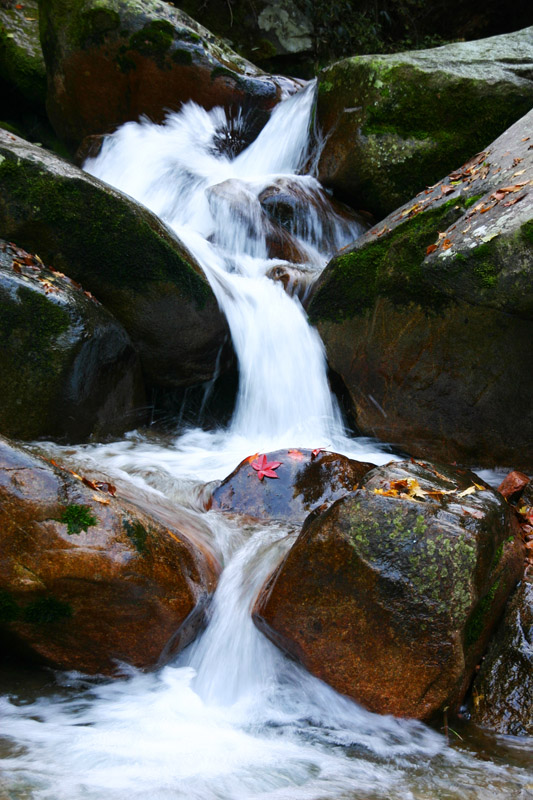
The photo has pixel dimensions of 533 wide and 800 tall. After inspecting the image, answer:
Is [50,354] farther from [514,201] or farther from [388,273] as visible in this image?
[514,201]

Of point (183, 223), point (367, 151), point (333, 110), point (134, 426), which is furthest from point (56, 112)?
point (134, 426)

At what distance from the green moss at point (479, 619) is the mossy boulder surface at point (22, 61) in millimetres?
11881

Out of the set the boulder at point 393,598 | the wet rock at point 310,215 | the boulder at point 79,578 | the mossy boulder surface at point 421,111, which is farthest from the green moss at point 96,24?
the boulder at point 393,598

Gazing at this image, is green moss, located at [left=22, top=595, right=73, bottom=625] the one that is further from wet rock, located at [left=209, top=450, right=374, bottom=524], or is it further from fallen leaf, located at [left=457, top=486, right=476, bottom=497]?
fallen leaf, located at [left=457, top=486, right=476, bottom=497]

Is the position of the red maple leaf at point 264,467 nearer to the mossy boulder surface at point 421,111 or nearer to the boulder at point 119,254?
the boulder at point 119,254

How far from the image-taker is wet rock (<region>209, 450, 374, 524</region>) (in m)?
4.59

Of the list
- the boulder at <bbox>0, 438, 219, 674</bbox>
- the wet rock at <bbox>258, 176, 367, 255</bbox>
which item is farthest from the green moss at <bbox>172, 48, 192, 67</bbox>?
the boulder at <bbox>0, 438, 219, 674</bbox>

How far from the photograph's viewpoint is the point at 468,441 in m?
5.73

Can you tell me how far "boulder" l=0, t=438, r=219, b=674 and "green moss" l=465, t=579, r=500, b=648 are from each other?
1467mm

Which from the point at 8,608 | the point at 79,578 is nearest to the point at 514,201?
the point at 79,578

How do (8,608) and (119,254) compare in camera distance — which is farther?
(119,254)

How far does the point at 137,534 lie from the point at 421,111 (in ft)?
22.8

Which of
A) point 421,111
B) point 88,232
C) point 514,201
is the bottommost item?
point 88,232

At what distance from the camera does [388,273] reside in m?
5.88
